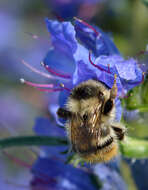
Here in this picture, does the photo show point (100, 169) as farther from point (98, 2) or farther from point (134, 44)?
point (98, 2)

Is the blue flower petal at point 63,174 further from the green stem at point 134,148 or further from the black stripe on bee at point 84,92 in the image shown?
→ the black stripe on bee at point 84,92

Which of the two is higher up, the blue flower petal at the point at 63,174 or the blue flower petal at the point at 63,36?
the blue flower petal at the point at 63,36

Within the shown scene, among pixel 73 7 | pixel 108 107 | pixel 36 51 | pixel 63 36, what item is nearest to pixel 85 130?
pixel 108 107

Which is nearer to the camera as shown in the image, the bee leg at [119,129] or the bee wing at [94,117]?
the bee wing at [94,117]

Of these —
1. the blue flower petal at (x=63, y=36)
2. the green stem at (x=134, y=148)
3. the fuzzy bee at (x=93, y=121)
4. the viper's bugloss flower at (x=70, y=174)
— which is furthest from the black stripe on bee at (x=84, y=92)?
the viper's bugloss flower at (x=70, y=174)

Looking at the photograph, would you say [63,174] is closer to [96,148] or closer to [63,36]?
[96,148]

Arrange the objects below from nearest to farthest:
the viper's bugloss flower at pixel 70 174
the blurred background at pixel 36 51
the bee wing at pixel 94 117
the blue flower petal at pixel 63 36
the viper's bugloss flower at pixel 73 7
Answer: the bee wing at pixel 94 117 < the blue flower petal at pixel 63 36 < the viper's bugloss flower at pixel 70 174 < the blurred background at pixel 36 51 < the viper's bugloss flower at pixel 73 7

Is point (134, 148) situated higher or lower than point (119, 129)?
lower

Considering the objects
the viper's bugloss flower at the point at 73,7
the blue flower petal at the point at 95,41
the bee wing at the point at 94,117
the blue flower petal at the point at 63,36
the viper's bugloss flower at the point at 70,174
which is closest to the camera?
the bee wing at the point at 94,117
